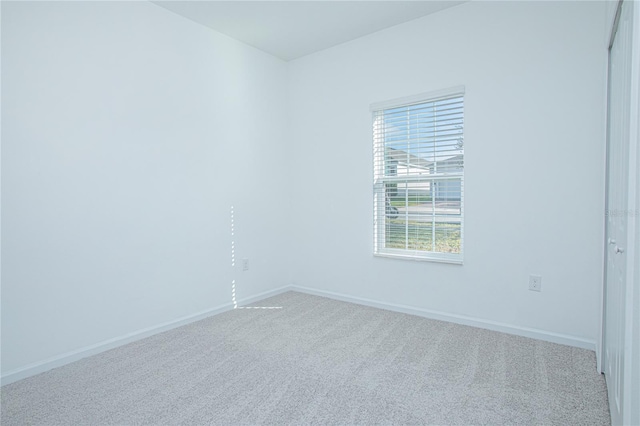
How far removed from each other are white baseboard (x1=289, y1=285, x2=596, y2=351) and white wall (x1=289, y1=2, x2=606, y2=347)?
3 cm

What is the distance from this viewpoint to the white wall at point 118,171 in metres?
2.26

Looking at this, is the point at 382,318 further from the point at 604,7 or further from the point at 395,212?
the point at 604,7

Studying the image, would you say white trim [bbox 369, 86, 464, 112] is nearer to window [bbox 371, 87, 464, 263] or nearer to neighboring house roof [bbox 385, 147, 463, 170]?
window [bbox 371, 87, 464, 263]

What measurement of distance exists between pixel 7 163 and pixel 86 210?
1.72 feet

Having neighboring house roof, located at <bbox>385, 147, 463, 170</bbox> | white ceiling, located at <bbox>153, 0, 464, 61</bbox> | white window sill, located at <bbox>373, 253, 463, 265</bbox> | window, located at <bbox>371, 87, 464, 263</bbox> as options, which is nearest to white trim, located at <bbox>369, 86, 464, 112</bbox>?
window, located at <bbox>371, 87, 464, 263</bbox>

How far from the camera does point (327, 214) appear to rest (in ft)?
13.0

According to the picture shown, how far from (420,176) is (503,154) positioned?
719mm

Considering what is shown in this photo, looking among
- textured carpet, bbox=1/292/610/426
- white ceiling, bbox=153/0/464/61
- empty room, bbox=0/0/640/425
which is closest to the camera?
textured carpet, bbox=1/292/610/426

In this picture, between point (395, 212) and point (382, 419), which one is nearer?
point (382, 419)

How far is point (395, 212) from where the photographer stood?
3.52m

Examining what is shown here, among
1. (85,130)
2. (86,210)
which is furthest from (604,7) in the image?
(86,210)

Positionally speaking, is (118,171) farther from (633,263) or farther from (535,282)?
(535,282)

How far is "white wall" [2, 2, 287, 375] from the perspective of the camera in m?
2.26

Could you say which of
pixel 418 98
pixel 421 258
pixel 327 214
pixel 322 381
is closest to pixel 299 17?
pixel 418 98
